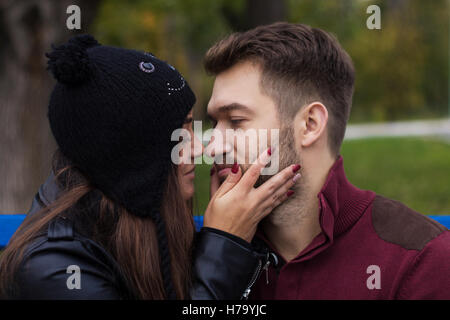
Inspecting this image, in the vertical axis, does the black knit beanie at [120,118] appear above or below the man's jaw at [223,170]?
above

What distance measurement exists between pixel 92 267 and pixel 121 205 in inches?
13.8

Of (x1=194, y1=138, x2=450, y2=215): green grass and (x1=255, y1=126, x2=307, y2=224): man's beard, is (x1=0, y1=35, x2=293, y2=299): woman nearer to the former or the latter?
(x1=255, y1=126, x2=307, y2=224): man's beard

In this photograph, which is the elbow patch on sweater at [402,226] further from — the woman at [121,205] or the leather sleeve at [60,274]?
the leather sleeve at [60,274]

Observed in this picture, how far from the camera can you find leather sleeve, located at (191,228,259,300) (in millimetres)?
2375

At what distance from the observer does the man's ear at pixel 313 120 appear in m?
2.78

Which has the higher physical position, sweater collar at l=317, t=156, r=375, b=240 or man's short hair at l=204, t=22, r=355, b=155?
man's short hair at l=204, t=22, r=355, b=155

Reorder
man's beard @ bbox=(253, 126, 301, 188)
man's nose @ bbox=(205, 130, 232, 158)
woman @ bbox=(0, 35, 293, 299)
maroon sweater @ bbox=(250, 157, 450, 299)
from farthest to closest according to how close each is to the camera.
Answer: man's nose @ bbox=(205, 130, 232, 158)
man's beard @ bbox=(253, 126, 301, 188)
maroon sweater @ bbox=(250, 157, 450, 299)
woman @ bbox=(0, 35, 293, 299)

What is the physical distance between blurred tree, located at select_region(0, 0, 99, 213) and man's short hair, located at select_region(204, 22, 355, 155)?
3.48 metres

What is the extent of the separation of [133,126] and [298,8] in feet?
42.6

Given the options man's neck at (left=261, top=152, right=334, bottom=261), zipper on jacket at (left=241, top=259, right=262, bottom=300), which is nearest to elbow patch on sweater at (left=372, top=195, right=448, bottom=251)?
man's neck at (left=261, top=152, right=334, bottom=261)

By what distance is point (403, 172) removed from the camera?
408 inches

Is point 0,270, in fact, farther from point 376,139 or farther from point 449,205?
point 376,139

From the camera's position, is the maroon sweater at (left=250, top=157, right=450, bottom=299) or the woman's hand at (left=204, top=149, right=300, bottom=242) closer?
the maroon sweater at (left=250, top=157, right=450, bottom=299)

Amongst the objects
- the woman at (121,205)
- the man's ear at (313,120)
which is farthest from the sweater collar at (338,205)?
the woman at (121,205)
